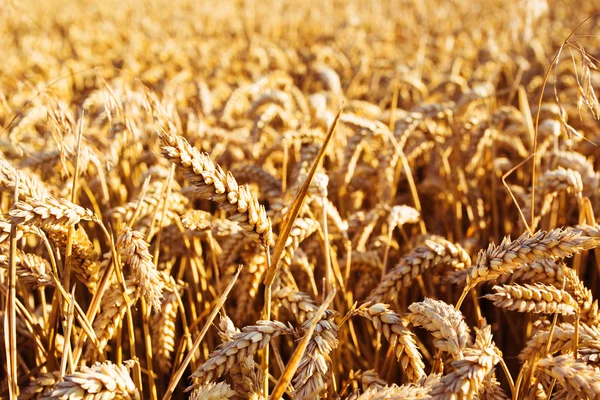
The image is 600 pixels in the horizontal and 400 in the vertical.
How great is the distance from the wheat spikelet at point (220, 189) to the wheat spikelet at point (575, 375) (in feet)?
1.70

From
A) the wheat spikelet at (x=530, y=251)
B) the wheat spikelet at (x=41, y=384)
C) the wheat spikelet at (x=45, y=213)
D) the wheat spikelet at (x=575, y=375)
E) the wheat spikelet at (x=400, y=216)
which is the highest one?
the wheat spikelet at (x=45, y=213)

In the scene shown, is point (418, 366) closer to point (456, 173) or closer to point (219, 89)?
point (456, 173)

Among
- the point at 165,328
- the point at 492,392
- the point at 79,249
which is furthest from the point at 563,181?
the point at 79,249

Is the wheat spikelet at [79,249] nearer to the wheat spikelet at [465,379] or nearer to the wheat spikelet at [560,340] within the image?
the wheat spikelet at [465,379]

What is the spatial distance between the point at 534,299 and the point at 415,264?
11.3 inches

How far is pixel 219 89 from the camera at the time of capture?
3293 mm

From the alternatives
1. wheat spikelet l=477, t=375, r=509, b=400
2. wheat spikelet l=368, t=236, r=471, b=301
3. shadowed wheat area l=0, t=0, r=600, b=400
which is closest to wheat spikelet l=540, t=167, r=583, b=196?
shadowed wheat area l=0, t=0, r=600, b=400

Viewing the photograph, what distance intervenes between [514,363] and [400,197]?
0.80 m

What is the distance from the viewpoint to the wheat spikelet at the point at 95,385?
0.81 meters

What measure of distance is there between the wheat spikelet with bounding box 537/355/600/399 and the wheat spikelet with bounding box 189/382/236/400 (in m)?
0.54

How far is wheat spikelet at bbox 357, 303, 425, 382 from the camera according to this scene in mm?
962

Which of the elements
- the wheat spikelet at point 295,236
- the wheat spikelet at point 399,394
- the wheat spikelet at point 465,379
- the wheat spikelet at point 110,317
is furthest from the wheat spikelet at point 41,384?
the wheat spikelet at point 465,379

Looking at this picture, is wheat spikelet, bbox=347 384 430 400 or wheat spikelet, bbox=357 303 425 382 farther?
wheat spikelet, bbox=357 303 425 382

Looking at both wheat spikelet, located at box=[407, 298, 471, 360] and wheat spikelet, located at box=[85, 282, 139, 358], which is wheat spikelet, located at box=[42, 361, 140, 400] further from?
wheat spikelet, located at box=[407, 298, 471, 360]
